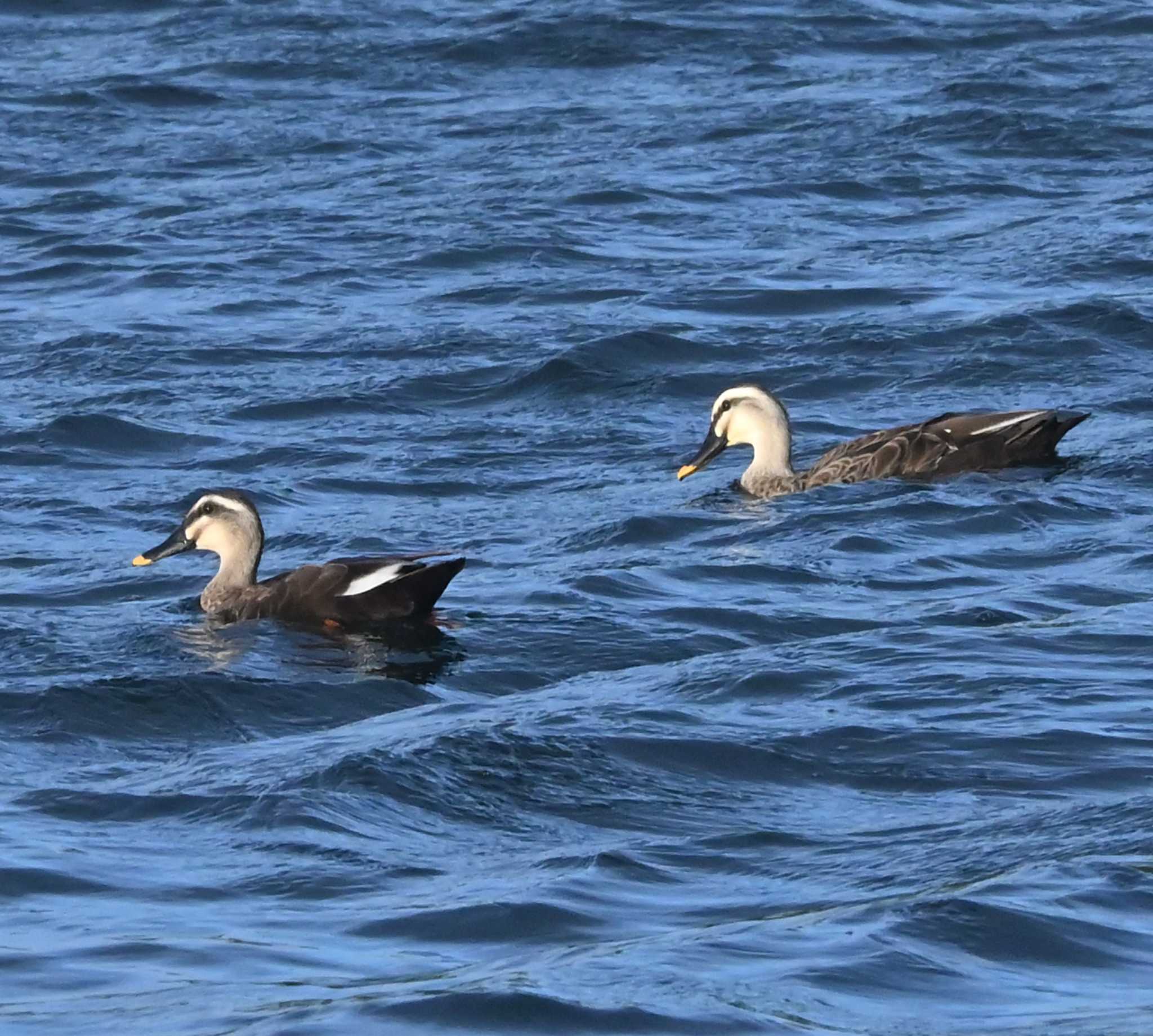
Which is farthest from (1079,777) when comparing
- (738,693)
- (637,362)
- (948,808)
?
(637,362)

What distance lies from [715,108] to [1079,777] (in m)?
15.3

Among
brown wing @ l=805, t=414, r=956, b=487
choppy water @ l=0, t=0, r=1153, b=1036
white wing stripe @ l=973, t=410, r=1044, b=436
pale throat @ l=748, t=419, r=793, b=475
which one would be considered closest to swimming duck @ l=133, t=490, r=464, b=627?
choppy water @ l=0, t=0, r=1153, b=1036

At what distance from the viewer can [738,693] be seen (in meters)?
10.3

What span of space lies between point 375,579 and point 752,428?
4323 mm

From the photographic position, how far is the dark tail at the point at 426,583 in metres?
11.8

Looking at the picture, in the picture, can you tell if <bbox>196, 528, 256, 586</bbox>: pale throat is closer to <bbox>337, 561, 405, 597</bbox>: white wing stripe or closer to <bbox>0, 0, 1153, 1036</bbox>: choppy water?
<bbox>0, 0, 1153, 1036</bbox>: choppy water

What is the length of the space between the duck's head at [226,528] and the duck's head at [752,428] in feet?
10.8

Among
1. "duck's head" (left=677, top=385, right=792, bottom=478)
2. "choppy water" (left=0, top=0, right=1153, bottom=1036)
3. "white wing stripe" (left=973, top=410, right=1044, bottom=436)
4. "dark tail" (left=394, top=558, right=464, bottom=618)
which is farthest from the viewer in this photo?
"duck's head" (left=677, top=385, right=792, bottom=478)

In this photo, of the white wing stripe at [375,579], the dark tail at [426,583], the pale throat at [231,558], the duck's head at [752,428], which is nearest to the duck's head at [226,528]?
the pale throat at [231,558]

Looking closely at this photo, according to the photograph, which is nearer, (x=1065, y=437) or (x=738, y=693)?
(x=738, y=693)

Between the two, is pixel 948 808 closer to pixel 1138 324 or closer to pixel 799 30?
pixel 1138 324

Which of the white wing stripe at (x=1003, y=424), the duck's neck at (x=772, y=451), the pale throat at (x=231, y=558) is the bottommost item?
the duck's neck at (x=772, y=451)

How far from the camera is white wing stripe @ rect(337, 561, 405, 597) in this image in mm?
11789

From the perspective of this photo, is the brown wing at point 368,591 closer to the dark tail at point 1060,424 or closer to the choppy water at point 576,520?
the choppy water at point 576,520
